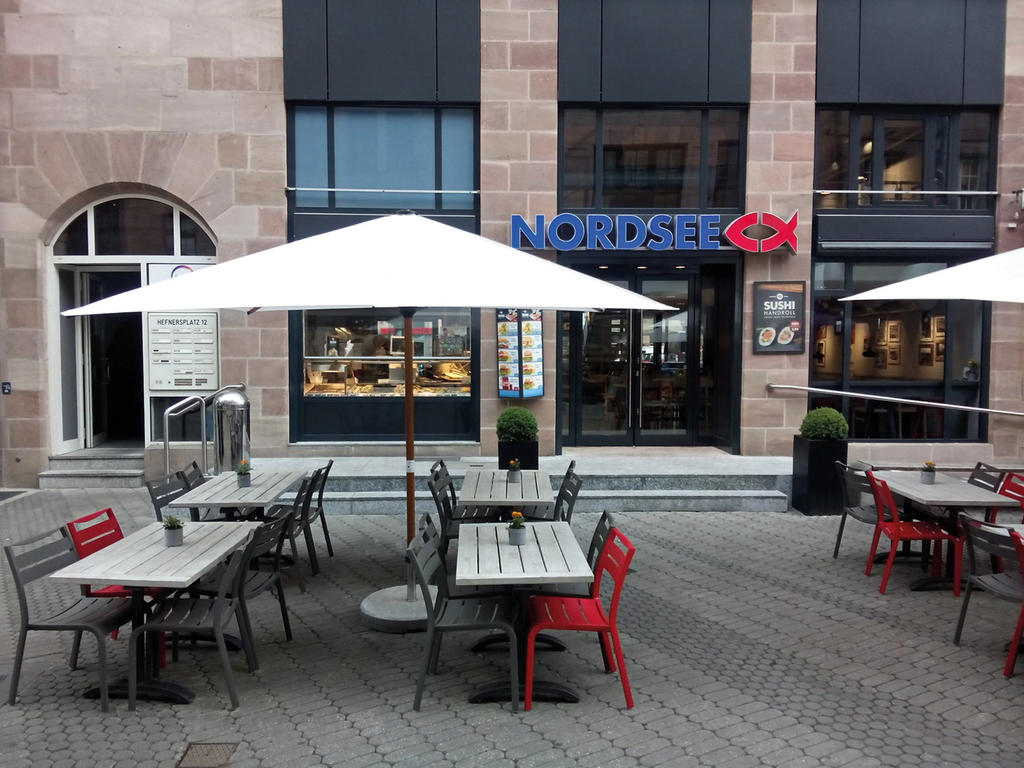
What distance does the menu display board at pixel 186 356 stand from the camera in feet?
34.9

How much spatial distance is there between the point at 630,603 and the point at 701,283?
22.0 feet

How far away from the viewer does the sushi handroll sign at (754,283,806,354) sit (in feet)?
34.9

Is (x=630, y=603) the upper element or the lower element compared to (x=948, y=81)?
lower

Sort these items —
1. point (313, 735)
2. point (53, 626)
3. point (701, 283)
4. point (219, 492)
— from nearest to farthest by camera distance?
1. point (313, 735)
2. point (53, 626)
3. point (219, 492)
4. point (701, 283)

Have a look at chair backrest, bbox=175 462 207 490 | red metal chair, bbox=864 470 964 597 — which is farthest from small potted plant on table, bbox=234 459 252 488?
red metal chair, bbox=864 470 964 597

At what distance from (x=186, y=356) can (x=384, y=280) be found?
24.6 feet

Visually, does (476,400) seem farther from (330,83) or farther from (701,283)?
(330,83)

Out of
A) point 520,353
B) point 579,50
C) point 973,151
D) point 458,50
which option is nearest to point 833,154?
point 973,151

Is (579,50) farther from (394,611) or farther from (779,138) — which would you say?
(394,611)

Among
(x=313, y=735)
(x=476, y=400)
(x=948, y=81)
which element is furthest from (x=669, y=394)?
(x=313, y=735)

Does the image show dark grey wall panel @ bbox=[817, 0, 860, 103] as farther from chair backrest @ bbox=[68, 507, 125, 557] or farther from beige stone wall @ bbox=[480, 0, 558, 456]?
chair backrest @ bbox=[68, 507, 125, 557]

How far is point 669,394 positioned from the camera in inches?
457

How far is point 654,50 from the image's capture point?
10.5 meters

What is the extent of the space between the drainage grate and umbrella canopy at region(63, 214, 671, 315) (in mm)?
2306
